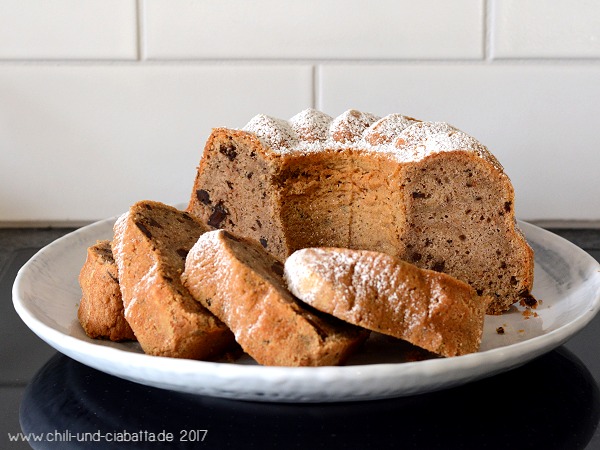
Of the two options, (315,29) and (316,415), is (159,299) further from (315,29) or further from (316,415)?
(315,29)

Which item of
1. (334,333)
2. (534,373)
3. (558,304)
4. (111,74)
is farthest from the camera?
(111,74)

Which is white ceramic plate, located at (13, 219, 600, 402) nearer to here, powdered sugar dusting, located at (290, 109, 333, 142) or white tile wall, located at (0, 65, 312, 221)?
powdered sugar dusting, located at (290, 109, 333, 142)

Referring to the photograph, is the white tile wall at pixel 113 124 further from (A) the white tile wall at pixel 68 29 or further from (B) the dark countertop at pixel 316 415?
(B) the dark countertop at pixel 316 415

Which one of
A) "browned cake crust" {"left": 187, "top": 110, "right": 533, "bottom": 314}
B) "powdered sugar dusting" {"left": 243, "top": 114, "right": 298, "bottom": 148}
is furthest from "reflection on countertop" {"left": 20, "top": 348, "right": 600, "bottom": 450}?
"powdered sugar dusting" {"left": 243, "top": 114, "right": 298, "bottom": 148}

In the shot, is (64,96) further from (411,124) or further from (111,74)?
(411,124)

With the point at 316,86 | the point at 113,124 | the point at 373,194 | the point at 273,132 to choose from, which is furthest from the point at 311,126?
the point at 113,124

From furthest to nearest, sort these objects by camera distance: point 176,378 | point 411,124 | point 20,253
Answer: point 20,253 → point 411,124 → point 176,378

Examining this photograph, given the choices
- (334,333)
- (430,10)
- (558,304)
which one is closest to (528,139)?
(430,10)
